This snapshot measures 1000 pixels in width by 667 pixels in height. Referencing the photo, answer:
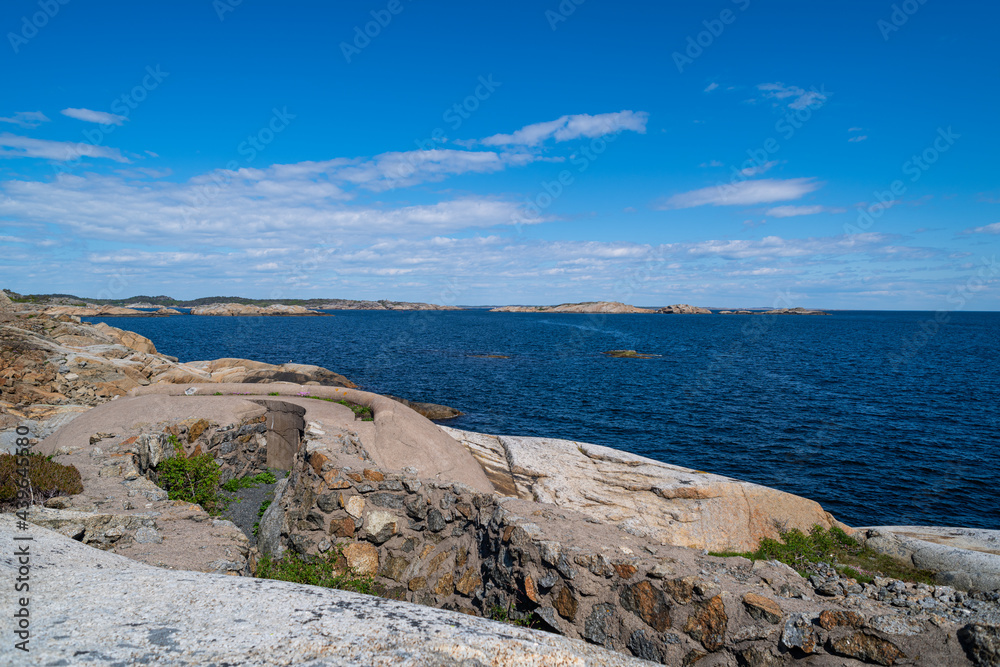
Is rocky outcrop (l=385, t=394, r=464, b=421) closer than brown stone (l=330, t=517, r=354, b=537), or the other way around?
brown stone (l=330, t=517, r=354, b=537)

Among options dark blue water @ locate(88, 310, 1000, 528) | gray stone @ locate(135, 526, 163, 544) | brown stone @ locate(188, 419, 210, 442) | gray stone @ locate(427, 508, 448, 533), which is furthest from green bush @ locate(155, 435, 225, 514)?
dark blue water @ locate(88, 310, 1000, 528)

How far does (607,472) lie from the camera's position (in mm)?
18812

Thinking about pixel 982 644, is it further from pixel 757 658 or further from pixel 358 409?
pixel 358 409

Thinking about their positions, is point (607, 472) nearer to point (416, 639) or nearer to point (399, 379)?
point (416, 639)

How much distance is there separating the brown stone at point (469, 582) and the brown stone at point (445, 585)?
0.48 feet

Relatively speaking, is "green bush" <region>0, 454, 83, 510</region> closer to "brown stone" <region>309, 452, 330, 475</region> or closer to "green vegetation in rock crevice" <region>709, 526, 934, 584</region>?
"brown stone" <region>309, 452, 330, 475</region>

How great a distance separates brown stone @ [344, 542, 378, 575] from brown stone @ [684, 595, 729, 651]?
20.1ft

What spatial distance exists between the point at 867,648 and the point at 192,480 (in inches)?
621

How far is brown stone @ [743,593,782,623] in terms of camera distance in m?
6.85

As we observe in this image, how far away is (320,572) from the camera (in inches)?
385

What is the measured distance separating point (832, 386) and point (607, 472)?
40.7 meters

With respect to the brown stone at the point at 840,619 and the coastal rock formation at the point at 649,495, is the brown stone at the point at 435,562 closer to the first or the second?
the coastal rock formation at the point at 649,495

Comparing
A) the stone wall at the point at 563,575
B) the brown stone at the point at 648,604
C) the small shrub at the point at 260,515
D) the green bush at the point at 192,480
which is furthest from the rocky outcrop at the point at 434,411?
the brown stone at the point at 648,604

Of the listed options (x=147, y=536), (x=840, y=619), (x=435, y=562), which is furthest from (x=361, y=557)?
(x=840, y=619)
